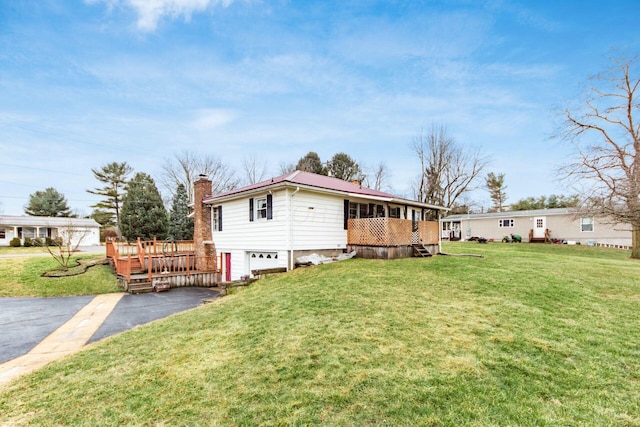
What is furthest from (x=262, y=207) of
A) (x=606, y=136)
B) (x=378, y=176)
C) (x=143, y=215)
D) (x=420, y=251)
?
(x=378, y=176)

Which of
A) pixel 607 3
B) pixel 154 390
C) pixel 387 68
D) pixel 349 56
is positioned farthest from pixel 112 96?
pixel 607 3

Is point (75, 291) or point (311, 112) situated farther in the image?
point (311, 112)

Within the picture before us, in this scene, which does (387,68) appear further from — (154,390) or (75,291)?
(75,291)

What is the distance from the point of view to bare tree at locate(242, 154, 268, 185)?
3794 centimetres

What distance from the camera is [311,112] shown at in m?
23.0

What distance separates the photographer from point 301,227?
488 inches

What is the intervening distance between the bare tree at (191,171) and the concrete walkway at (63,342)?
1051 inches

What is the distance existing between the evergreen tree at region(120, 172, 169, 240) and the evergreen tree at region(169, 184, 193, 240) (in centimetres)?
76

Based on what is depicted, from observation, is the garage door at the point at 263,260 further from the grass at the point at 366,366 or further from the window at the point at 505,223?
the window at the point at 505,223

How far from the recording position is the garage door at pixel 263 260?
13.5 meters

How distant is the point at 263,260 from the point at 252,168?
2573cm

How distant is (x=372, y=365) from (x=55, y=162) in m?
45.6

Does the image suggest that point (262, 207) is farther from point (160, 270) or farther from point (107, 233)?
point (107, 233)

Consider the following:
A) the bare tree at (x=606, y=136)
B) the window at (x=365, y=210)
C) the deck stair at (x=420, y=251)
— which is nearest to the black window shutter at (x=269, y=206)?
the window at (x=365, y=210)
